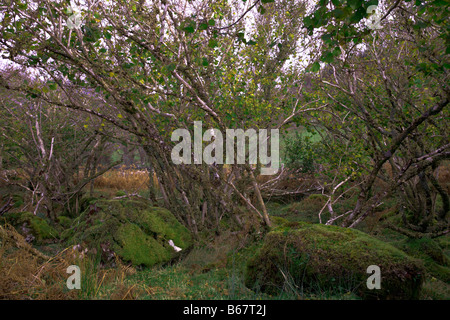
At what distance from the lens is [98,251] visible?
5172 mm

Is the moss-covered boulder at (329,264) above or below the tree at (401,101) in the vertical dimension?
below

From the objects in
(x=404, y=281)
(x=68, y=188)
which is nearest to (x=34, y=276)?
(x=404, y=281)

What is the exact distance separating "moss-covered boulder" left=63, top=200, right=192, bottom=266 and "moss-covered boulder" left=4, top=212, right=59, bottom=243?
43.5 inches

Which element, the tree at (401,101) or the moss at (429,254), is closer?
the tree at (401,101)

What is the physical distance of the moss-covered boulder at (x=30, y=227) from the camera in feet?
22.4

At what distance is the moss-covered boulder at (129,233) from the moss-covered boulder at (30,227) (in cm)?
110

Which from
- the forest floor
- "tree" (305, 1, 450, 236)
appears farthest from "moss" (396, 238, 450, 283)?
"tree" (305, 1, 450, 236)

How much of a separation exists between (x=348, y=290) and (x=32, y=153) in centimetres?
953

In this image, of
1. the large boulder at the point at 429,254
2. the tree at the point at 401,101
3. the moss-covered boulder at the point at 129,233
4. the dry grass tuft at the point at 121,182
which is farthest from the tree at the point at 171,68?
the dry grass tuft at the point at 121,182

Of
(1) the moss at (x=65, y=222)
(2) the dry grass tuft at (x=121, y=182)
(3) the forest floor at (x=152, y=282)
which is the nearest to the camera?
(3) the forest floor at (x=152, y=282)

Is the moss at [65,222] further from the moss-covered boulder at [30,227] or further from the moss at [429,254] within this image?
the moss at [429,254]

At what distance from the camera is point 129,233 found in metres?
5.58

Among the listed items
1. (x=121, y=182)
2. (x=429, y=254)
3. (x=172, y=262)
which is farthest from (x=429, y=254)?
(x=121, y=182)

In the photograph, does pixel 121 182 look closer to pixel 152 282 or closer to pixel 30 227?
pixel 30 227
